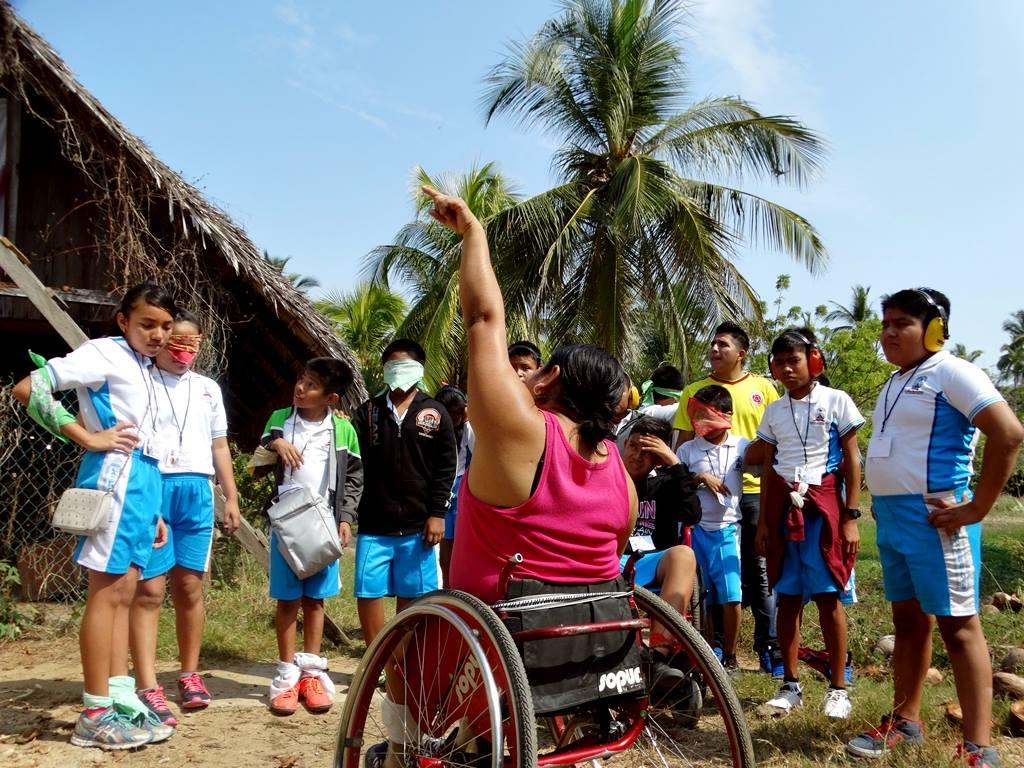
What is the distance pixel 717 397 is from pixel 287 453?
250 centimetres

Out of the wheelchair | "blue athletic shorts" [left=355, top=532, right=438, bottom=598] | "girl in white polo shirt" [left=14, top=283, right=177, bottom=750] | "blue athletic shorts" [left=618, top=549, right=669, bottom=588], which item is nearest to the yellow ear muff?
"blue athletic shorts" [left=618, top=549, right=669, bottom=588]

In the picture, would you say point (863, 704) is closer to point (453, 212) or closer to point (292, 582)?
point (292, 582)

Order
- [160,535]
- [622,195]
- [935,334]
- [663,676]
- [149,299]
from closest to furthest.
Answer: [663,676], [935,334], [149,299], [160,535], [622,195]

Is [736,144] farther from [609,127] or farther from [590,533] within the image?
[590,533]

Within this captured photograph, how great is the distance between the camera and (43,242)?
7266mm

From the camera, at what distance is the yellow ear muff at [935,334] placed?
136 inches

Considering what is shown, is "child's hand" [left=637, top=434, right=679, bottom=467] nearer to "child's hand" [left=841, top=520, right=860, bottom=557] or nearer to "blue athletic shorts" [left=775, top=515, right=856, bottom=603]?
"blue athletic shorts" [left=775, top=515, right=856, bottom=603]

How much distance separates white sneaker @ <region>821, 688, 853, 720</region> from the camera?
3943 millimetres

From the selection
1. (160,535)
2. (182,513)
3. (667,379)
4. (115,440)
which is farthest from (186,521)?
(667,379)

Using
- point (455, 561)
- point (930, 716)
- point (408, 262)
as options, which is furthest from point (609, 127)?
point (455, 561)

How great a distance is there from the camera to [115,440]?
143 inches

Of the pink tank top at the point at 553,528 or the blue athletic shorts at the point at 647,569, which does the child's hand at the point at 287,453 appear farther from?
the pink tank top at the point at 553,528

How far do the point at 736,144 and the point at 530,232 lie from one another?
4.03 metres

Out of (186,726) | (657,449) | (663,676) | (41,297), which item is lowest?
(186,726)
